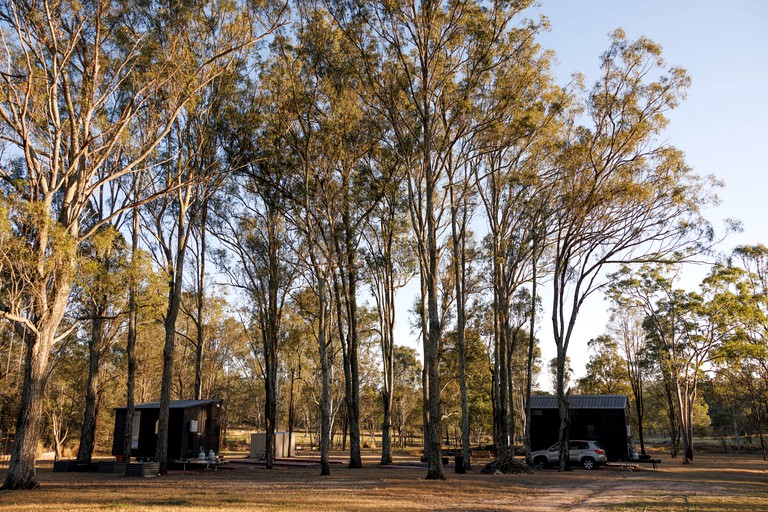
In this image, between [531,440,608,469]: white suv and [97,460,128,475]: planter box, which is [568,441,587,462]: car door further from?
[97,460,128,475]: planter box

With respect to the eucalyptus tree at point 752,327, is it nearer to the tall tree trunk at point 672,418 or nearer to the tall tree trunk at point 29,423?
the tall tree trunk at point 672,418

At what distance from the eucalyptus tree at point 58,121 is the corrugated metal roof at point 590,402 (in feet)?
89.8

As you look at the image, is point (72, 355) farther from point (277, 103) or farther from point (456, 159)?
point (456, 159)

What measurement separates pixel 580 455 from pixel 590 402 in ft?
25.0

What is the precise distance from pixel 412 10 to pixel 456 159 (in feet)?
20.9

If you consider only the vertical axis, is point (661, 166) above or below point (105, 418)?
above

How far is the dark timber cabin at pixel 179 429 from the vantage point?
2744cm

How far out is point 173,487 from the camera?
47.5 feet

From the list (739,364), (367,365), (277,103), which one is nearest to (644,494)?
(277,103)

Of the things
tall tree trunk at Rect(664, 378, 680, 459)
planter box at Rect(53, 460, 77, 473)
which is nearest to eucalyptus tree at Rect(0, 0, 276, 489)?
planter box at Rect(53, 460, 77, 473)

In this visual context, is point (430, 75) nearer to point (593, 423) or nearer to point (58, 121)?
point (58, 121)

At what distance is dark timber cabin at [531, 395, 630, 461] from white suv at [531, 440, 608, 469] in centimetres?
474

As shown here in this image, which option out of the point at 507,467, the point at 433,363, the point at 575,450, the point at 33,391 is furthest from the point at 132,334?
the point at 575,450

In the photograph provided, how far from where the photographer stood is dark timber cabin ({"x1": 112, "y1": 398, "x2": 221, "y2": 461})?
90.0ft
